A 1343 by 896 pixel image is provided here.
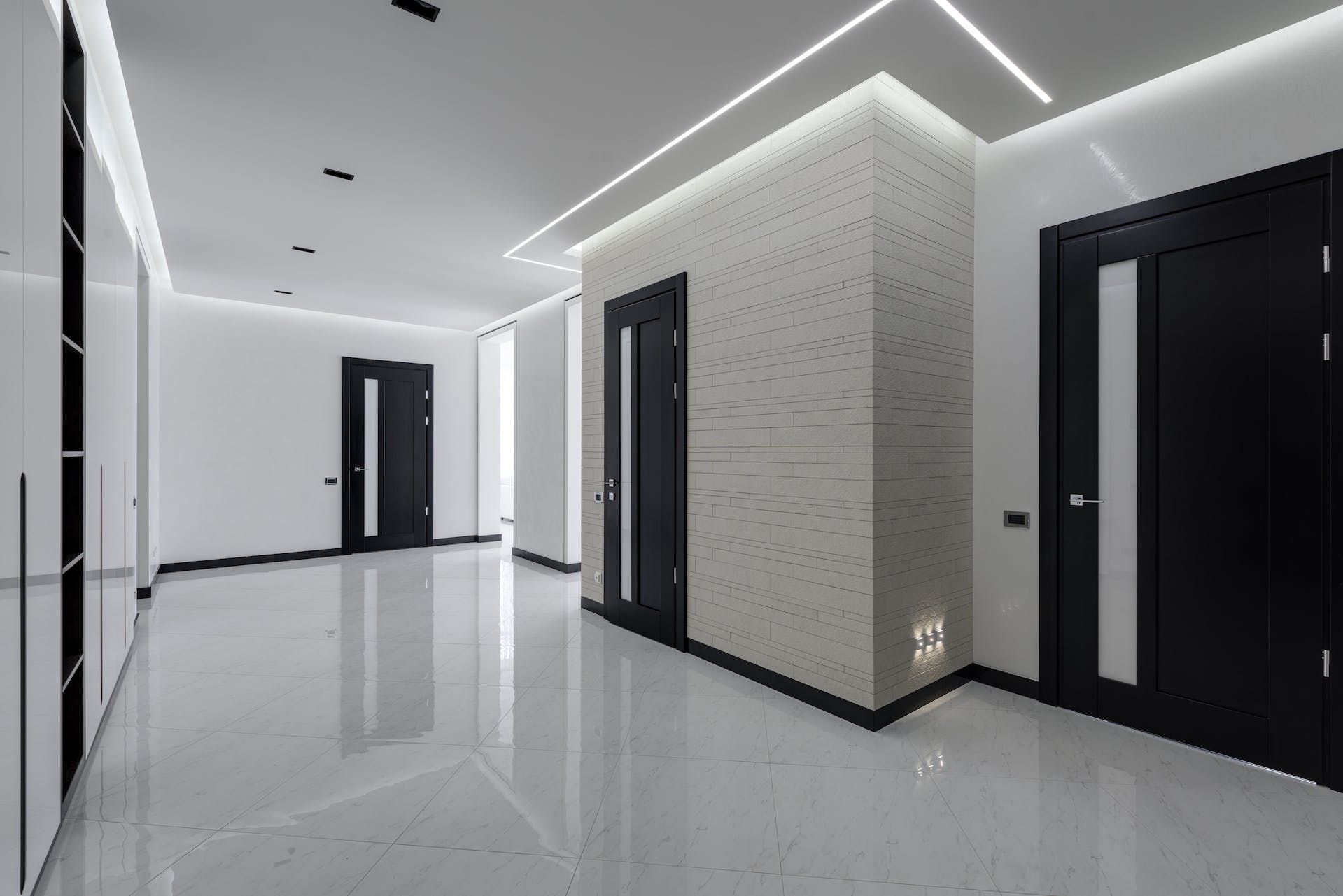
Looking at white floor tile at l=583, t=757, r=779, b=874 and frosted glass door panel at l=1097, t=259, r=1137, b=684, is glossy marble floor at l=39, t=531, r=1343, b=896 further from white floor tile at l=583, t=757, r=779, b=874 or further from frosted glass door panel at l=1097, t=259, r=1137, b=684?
frosted glass door panel at l=1097, t=259, r=1137, b=684

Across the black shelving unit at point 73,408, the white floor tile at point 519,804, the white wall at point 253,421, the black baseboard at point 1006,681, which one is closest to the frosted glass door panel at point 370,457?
the white wall at point 253,421

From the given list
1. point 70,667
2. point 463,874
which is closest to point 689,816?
point 463,874

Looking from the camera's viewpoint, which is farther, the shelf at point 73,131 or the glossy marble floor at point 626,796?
the shelf at point 73,131

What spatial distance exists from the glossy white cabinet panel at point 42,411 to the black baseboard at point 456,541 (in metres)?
6.67

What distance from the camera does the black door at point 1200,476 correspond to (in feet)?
8.59

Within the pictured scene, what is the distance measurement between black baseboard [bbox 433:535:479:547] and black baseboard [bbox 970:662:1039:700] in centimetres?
704

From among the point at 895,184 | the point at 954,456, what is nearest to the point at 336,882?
the point at 954,456

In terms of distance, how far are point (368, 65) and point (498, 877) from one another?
3310mm

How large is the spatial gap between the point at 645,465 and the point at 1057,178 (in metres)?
3.06

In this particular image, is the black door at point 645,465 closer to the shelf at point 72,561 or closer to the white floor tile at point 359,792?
the white floor tile at point 359,792

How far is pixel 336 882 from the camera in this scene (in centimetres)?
198

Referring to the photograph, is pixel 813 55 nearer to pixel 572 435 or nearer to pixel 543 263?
pixel 543 263

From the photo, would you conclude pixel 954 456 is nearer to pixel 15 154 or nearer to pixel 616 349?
pixel 616 349

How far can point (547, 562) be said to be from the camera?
7.16 m
